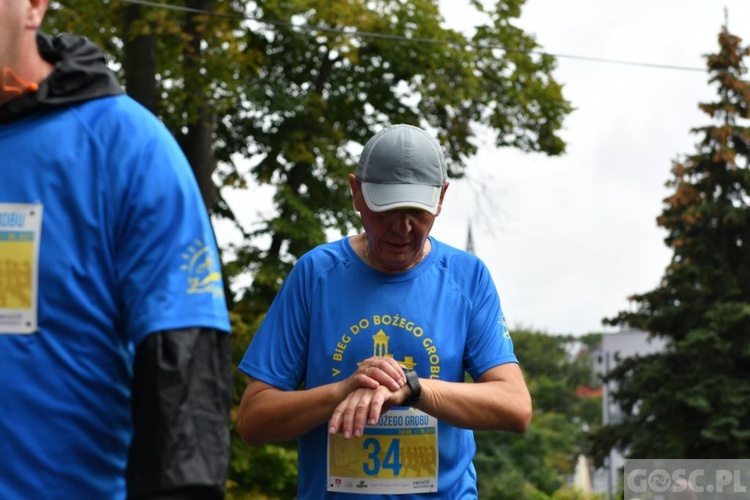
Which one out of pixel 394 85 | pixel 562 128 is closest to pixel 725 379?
pixel 562 128

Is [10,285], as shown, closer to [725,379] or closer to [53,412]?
[53,412]

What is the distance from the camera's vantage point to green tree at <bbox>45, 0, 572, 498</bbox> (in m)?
20.3

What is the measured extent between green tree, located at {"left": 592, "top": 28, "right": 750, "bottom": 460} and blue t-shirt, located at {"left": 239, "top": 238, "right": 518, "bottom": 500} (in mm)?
24256

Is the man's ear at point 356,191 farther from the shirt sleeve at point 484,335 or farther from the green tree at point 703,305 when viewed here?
the green tree at point 703,305

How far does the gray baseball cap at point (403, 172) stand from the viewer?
12.2ft

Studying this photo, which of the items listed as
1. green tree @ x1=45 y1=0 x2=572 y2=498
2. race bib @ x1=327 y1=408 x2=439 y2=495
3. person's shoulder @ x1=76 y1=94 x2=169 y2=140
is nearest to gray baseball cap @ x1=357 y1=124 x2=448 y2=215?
race bib @ x1=327 y1=408 x2=439 y2=495

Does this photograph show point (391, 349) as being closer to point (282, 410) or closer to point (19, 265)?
point (282, 410)

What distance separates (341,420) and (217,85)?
49.5 ft

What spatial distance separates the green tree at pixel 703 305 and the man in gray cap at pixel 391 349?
79.7 feet

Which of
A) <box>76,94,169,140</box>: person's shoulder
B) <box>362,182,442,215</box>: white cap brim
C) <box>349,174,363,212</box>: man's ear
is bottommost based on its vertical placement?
<box>76,94,169,140</box>: person's shoulder

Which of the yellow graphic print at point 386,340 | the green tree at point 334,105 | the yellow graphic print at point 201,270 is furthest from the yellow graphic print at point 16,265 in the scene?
the green tree at point 334,105

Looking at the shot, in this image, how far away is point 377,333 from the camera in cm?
383

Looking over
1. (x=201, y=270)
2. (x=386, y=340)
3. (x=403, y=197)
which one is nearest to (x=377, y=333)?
(x=386, y=340)

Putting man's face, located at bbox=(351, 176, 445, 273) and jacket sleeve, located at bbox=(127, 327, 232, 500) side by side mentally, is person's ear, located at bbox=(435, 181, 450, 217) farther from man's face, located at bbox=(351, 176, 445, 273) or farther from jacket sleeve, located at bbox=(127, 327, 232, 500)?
jacket sleeve, located at bbox=(127, 327, 232, 500)
